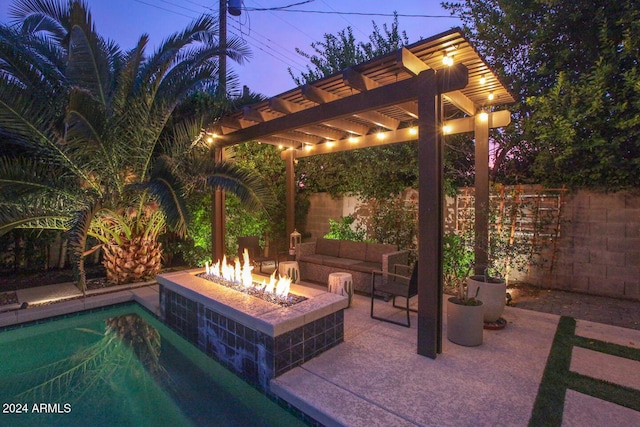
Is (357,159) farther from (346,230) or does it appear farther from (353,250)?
(353,250)

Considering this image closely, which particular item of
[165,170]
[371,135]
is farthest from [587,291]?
[165,170]

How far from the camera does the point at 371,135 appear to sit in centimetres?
633

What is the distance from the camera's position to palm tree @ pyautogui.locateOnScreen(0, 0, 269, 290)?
16.3ft

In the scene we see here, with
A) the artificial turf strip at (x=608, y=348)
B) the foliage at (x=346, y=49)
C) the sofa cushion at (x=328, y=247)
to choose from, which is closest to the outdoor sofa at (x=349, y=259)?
the sofa cushion at (x=328, y=247)

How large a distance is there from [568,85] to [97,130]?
7.73m

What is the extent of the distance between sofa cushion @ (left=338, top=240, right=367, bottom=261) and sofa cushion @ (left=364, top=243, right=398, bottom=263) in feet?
0.32

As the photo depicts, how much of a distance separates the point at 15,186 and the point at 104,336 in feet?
8.63

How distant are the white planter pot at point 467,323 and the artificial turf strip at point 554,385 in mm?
696

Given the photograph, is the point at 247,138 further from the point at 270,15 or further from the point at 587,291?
the point at 270,15

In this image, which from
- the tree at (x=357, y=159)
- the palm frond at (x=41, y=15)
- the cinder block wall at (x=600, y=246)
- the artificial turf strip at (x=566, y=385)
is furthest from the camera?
the tree at (x=357, y=159)

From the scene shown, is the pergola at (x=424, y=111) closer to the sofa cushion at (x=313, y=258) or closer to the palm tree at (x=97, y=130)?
the palm tree at (x=97, y=130)

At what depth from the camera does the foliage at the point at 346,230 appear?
27.8 feet

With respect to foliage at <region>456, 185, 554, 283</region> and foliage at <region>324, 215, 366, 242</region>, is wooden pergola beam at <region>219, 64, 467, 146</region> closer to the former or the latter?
foliage at <region>456, 185, 554, 283</region>

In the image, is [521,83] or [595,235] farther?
[521,83]
